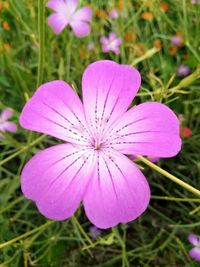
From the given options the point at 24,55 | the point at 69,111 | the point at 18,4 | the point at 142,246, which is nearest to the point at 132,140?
the point at 69,111

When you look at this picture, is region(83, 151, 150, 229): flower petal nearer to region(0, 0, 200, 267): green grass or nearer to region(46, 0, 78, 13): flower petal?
region(0, 0, 200, 267): green grass

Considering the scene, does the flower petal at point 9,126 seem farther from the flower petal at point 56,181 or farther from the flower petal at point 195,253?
the flower petal at point 195,253

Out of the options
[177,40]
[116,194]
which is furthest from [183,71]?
[116,194]

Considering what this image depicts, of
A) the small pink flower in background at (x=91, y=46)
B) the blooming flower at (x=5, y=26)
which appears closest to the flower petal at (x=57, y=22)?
the small pink flower in background at (x=91, y=46)

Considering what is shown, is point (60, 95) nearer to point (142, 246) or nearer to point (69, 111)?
point (69, 111)

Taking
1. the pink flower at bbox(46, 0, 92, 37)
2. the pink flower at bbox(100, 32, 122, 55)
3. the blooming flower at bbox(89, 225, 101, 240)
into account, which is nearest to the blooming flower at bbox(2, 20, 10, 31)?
the pink flower at bbox(46, 0, 92, 37)

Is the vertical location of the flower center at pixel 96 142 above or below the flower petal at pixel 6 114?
above

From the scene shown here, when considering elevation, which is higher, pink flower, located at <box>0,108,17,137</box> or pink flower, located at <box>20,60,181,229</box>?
pink flower, located at <box>20,60,181,229</box>
